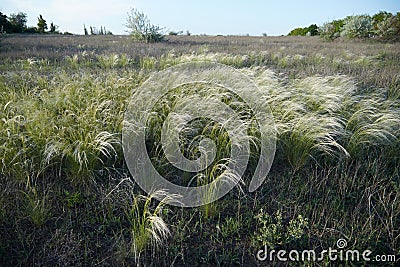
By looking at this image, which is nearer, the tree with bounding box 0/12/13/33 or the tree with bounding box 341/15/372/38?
the tree with bounding box 341/15/372/38

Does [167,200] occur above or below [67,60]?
below

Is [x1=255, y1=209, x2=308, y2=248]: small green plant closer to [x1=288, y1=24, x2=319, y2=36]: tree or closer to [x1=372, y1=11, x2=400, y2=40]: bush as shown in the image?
[x1=372, y1=11, x2=400, y2=40]: bush

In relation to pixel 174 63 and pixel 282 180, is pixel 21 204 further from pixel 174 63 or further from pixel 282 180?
pixel 174 63

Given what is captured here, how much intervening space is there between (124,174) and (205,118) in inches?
42.3

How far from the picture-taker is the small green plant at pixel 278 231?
68.7 inches

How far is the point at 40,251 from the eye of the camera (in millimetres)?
1631

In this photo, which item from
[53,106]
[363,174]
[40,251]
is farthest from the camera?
[53,106]

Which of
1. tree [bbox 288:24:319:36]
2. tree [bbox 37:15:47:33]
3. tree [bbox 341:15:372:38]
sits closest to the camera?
tree [bbox 341:15:372:38]

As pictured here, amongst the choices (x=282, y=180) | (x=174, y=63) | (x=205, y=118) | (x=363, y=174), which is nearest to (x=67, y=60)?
(x=174, y=63)

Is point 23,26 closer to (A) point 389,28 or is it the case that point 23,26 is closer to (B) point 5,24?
(B) point 5,24

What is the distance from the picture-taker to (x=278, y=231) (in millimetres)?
1792

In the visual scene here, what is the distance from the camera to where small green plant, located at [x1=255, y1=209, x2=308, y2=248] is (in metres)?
1.74

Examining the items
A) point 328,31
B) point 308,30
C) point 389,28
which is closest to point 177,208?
point 389,28

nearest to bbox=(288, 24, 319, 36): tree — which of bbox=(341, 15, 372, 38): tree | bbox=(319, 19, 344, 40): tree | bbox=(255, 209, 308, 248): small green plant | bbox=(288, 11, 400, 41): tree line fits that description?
bbox=(288, 11, 400, 41): tree line
